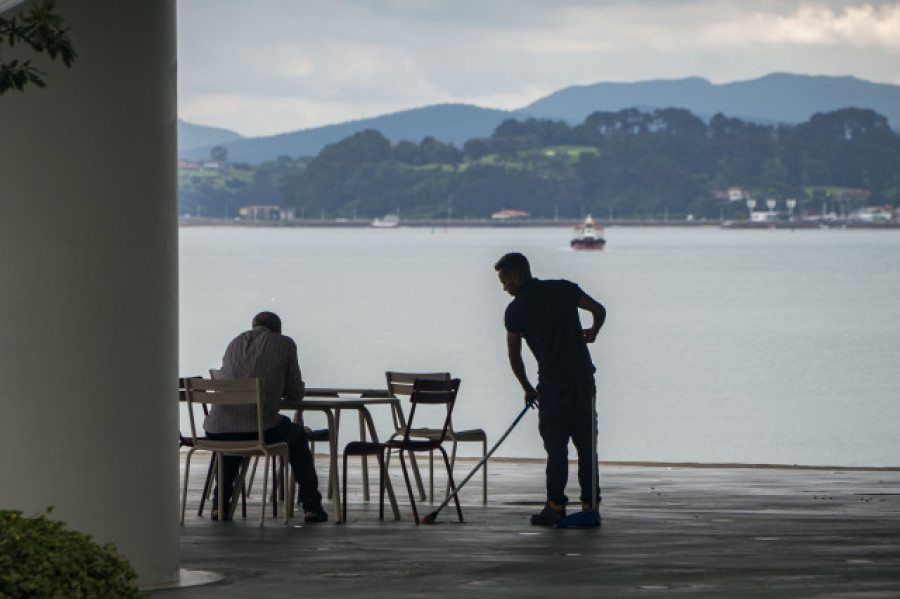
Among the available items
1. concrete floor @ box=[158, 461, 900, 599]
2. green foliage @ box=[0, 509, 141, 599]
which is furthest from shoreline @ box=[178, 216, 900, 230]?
green foliage @ box=[0, 509, 141, 599]

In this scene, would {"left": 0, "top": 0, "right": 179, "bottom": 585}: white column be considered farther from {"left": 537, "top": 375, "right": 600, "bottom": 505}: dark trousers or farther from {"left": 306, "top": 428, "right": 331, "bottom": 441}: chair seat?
{"left": 306, "top": 428, "right": 331, "bottom": 441}: chair seat

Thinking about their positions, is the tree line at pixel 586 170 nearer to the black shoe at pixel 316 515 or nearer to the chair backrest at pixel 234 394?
the black shoe at pixel 316 515

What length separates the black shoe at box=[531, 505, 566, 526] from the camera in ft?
29.1

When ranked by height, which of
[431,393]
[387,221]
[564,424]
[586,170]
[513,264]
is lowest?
[387,221]

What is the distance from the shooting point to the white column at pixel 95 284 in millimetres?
6191

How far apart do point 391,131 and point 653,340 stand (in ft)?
381

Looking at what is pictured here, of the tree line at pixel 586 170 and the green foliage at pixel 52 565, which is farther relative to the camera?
the tree line at pixel 586 170

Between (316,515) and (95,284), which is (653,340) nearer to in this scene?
(316,515)

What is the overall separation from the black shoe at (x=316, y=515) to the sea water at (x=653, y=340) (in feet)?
45.1

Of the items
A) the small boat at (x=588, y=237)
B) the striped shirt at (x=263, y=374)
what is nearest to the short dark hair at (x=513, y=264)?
the striped shirt at (x=263, y=374)

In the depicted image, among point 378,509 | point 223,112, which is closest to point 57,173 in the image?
point 378,509

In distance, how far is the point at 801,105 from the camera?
196m

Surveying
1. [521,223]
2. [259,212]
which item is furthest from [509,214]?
[259,212]

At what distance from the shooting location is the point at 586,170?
5084 inches
